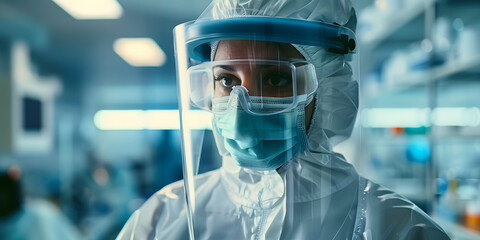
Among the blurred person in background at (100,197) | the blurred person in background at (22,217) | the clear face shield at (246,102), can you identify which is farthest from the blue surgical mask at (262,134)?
the blurred person in background at (100,197)

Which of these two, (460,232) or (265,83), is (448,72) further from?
(265,83)


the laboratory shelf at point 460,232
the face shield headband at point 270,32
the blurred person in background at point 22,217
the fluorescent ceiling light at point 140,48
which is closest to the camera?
the face shield headband at point 270,32

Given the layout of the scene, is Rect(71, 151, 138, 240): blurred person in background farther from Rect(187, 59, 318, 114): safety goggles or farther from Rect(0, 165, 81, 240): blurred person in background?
Rect(187, 59, 318, 114): safety goggles

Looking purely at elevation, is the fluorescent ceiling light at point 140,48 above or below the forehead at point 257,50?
above

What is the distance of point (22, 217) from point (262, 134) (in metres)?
2.61

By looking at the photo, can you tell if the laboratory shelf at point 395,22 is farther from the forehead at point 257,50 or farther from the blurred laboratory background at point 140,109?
the forehead at point 257,50

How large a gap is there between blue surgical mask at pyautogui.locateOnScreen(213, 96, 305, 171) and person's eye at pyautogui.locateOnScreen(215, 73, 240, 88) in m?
0.03

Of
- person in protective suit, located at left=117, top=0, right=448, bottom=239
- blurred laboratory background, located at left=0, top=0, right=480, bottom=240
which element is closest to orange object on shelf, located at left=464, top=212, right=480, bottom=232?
blurred laboratory background, located at left=0, top=0, right=480, bottom=240

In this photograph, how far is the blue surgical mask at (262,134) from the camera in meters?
0.54

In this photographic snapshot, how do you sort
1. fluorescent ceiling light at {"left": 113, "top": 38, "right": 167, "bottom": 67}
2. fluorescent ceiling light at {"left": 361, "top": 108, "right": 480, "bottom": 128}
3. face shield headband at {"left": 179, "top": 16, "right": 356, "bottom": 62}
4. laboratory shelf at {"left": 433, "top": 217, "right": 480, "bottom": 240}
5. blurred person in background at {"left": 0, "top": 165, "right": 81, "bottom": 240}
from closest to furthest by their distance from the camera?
face shield headband at {"left": 179, "top": 16, "right": 356, "bottom": 62}
laboratory shelf at {"left": 433, "top": 217, "right": 480, "bottom": 240}
fluorescent ceiling light at {"left": 361, "top": 108, "right": 480, "bottom": 128}
blurred person in background at {"left": 0, "top": 165, "right": 81, "bottom": 240}
fluorescent ceiling light at {"left": 113, "top": 38, "right": 167, "bottom": 67}

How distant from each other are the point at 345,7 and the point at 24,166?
368 cm

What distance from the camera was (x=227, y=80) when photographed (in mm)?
560

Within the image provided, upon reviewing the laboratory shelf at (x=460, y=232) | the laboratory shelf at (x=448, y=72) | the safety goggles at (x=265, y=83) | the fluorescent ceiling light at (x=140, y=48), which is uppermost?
the fluorescent ceiling light at (x=140, y=48)

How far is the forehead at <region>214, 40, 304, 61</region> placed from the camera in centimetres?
52
